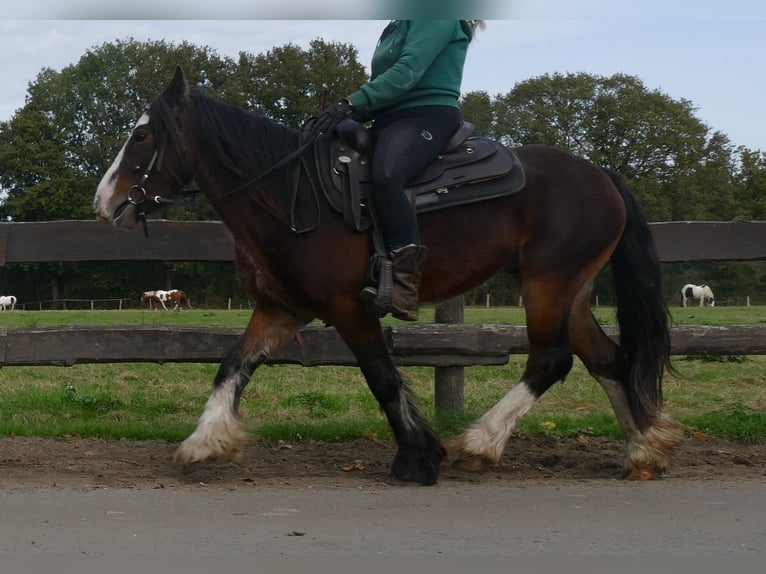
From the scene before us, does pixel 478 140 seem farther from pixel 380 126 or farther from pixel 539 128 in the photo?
pixel 539 128

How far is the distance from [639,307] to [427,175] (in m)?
1.61

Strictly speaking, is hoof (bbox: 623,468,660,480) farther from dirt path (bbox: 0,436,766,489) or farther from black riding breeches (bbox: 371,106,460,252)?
black riding breeches (bbox: 371,106,460,252)

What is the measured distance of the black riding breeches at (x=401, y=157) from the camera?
522 centimetres

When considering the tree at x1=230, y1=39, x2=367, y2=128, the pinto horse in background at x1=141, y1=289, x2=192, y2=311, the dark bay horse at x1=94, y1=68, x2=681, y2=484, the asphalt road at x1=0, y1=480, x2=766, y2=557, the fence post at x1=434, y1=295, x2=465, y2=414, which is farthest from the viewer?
the tree at x1=230, y1=39, x2=367, y2=128

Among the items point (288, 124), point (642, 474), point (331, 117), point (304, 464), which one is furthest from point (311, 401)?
point (288, 124)

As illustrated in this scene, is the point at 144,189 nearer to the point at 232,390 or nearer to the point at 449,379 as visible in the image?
the point at 232,390

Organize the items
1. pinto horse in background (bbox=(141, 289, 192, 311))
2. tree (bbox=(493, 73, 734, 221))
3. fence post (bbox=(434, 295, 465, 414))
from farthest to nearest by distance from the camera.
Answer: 1. tree (bbox=(493, 73, 734, 221))
2. pinto horse in background (bbox=(141, 289, 192, 311))
3. fence post (bbox=(434, 295, 465, 414))

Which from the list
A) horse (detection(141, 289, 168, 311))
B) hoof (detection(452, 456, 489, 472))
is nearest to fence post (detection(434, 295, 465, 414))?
hoof (detection(452, 456, 489, 472))

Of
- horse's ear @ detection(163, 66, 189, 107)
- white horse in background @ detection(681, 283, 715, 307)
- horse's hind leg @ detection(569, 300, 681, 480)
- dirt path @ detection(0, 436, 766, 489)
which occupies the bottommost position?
dirt path @ detection(0, 436, 766, 489)

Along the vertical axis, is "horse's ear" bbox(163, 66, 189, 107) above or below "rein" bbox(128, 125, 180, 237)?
above

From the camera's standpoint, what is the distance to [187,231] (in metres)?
6.91

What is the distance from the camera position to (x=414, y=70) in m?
5.30

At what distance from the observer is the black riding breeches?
522cm

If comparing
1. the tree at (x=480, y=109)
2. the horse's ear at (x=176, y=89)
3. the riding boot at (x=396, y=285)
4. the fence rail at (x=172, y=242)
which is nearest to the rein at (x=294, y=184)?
the riding boot at (x=396, y=285)
